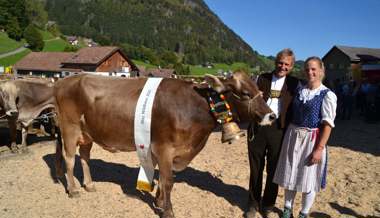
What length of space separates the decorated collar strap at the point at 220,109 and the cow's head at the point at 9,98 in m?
6.33

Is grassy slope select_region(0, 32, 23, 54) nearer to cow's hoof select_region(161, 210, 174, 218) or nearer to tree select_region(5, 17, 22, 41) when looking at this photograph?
tree select_region(5, 17, 22, 41)

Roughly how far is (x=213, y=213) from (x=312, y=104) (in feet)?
7.56

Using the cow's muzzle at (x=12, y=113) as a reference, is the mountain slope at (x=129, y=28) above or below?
above

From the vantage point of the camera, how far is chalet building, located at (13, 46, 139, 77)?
6356 cm

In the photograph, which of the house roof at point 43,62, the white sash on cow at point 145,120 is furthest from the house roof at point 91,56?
the white sash on cow at point 145,120

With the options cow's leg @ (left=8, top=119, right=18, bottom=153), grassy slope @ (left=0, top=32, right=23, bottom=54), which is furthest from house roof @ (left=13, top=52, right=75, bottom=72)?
cow's leg @ (left=8, top=119, right=18, bottom=153)

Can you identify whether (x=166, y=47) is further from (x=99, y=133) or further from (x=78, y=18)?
(x=99, y=133)

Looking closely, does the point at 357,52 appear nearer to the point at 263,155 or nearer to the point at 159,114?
the point at 263,155

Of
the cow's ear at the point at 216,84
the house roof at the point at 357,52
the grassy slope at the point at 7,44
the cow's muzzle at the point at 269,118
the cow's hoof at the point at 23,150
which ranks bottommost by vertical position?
the cow's hoof at the point at 23,150

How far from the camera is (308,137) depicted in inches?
174

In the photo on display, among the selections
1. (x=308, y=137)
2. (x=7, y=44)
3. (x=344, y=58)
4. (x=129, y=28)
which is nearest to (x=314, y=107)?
(x=308, y=137)

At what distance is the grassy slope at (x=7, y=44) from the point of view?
77.8 m

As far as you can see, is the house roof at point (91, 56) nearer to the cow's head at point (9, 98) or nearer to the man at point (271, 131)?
the cow's head at point (9, 98)

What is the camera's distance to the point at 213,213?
5.52 m
